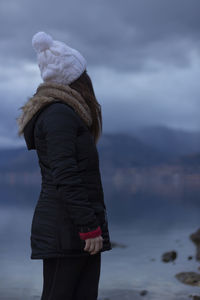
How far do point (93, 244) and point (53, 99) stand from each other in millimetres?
1098

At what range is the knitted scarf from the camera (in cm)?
337

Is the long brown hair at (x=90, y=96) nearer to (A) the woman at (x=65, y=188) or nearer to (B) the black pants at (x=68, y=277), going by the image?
(A) the woman at (x=65, y=188)

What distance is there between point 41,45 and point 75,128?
→ 85cm

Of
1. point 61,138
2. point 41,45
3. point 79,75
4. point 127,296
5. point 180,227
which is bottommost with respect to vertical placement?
point 127,296

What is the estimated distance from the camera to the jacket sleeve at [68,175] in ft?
10.2

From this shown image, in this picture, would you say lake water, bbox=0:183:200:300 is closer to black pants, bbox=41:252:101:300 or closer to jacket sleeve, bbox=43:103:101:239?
black pants, bbox=41:252:101:300

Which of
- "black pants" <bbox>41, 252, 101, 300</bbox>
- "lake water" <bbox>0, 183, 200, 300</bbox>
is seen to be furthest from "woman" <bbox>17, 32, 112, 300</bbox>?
"lake water" <bbox>0, 183, 200, 300</bbox>

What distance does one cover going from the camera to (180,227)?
40281 mm

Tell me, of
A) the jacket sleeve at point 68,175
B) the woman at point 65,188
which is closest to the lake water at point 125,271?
the woman at point 65,188

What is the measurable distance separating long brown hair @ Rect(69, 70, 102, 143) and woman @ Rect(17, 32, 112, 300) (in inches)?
0.5

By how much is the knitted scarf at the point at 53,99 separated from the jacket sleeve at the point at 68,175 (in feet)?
0.76

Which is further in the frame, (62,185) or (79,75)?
(79,75)

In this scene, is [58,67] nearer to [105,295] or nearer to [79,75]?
[79,75]

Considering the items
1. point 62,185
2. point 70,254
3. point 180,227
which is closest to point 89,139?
point 62,185
